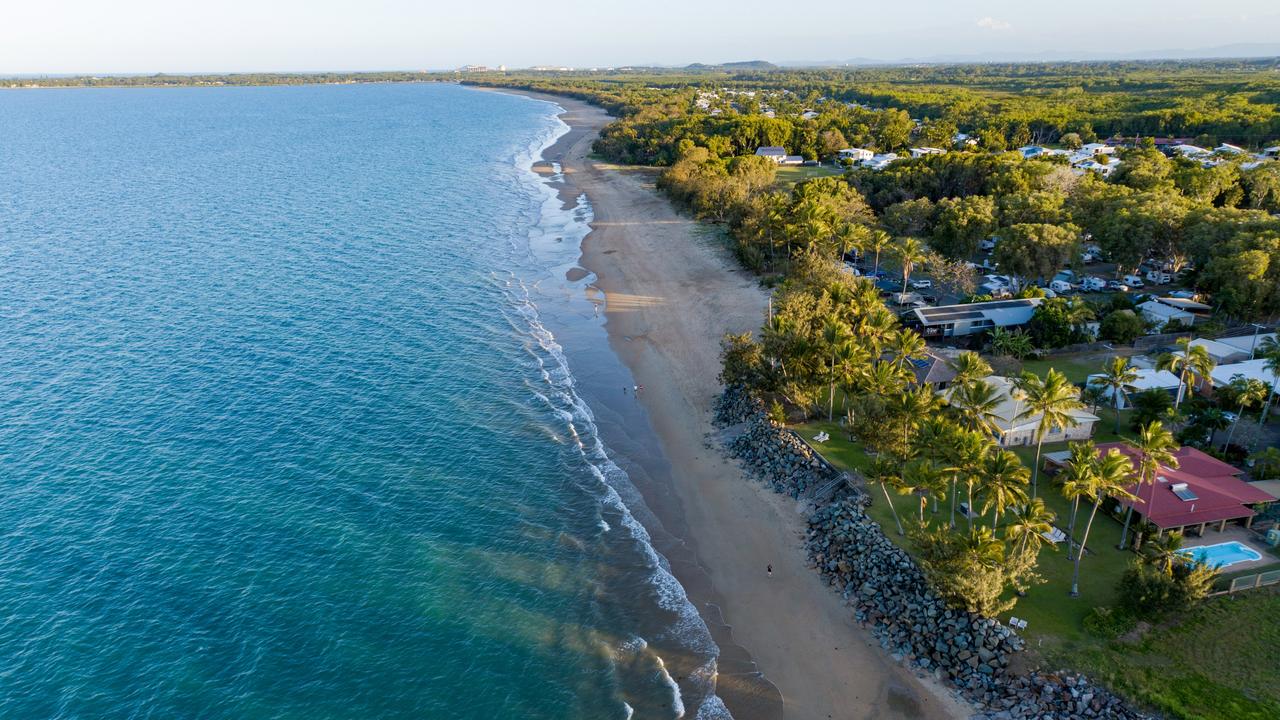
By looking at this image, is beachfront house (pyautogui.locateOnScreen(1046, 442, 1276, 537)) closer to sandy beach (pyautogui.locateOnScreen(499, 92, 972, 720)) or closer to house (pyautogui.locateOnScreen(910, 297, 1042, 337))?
sandy beach (pyautogui.locateOnScreen(499, 92, 972, 720))

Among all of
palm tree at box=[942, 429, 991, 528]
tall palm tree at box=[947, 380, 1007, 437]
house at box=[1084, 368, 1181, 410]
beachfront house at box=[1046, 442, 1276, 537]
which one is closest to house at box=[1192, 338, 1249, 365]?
house at box=[1084, 368, 1181, 410]

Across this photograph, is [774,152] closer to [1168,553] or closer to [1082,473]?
[1082,473]

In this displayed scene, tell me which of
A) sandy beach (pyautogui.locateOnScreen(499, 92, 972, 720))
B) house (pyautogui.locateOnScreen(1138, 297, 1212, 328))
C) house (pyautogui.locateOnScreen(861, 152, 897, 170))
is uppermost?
house (pyautogui.locateOnScreen(861, 152, 897, 170))

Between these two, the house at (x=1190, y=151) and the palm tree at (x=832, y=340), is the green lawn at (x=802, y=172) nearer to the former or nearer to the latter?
the house at (x=1190, y=151)

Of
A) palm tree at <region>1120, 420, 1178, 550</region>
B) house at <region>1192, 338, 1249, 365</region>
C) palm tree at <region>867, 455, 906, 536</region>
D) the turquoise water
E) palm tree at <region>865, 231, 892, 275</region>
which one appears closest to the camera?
the turquoise water

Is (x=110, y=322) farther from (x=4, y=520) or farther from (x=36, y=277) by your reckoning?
(x=4, y=520)
